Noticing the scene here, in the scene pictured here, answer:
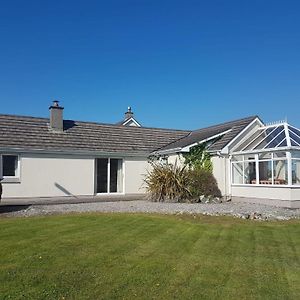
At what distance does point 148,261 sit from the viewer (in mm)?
7656

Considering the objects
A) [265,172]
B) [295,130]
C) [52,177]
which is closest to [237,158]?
[265,172]

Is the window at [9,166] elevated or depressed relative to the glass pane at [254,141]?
depressed

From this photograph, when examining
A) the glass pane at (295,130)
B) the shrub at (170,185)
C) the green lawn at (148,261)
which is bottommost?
the green lawn at (148,261)

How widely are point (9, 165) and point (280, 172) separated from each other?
1518 centimetres

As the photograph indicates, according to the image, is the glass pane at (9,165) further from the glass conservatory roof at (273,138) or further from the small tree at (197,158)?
the glass conservatory roof at (273,138)

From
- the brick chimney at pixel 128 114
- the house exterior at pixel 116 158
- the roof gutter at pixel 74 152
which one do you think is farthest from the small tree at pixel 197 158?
the brick chimney at pixel 128 114

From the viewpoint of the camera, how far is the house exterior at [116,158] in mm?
20016

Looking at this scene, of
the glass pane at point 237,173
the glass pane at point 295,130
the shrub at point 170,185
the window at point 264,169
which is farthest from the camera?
the glass pane at point 237,173

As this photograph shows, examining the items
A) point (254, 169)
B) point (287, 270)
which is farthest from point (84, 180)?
point (287, 270)

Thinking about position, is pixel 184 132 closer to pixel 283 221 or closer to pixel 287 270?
pixel 283 221

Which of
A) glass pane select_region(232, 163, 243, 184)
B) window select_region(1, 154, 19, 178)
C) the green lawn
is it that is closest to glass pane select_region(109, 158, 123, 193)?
window select_region(1, 154, 19, 178)

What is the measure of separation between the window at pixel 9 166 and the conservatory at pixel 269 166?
12.7m

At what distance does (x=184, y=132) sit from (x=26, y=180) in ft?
46.0

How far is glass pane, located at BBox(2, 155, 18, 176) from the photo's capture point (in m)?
22.2
